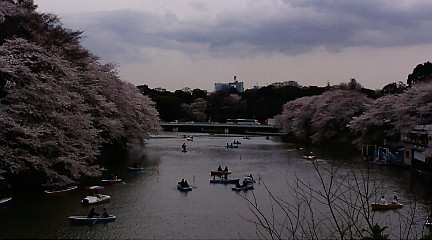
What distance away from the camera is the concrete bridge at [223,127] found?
80.2 meters

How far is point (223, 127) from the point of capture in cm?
8319

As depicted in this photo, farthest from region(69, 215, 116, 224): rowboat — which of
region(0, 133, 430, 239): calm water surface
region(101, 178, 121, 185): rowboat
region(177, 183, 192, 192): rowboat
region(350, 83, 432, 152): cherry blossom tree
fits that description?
A: region(350, 83, 432, 152): cherry blossom tree

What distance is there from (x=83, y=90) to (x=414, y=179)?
18.5m

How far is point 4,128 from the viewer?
1894 centimetres

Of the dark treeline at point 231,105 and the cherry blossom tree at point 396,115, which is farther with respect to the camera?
the dark treeline at point 231,105

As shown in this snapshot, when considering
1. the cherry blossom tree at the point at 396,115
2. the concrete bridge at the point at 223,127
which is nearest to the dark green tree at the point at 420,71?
the cherry blossom tree at the point at 396,115

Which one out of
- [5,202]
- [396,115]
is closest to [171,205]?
[5,202]

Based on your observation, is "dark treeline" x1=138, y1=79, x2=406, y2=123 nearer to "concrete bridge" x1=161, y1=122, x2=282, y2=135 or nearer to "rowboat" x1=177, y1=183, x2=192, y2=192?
"concrete bridge" x1=161, y1=122, x2=282, y2=135

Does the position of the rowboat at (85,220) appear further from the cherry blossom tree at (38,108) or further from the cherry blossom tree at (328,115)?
the cherry blossom tree at (328,115)

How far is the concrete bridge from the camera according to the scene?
80188 mm

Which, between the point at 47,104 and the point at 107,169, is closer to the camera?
the point at 47,104

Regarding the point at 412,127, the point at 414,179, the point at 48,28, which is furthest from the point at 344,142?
the point at 48,28

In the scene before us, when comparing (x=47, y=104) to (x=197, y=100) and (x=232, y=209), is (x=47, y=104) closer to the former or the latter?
(x=232, y=209)

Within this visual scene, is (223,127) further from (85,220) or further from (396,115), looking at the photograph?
(85,220)
